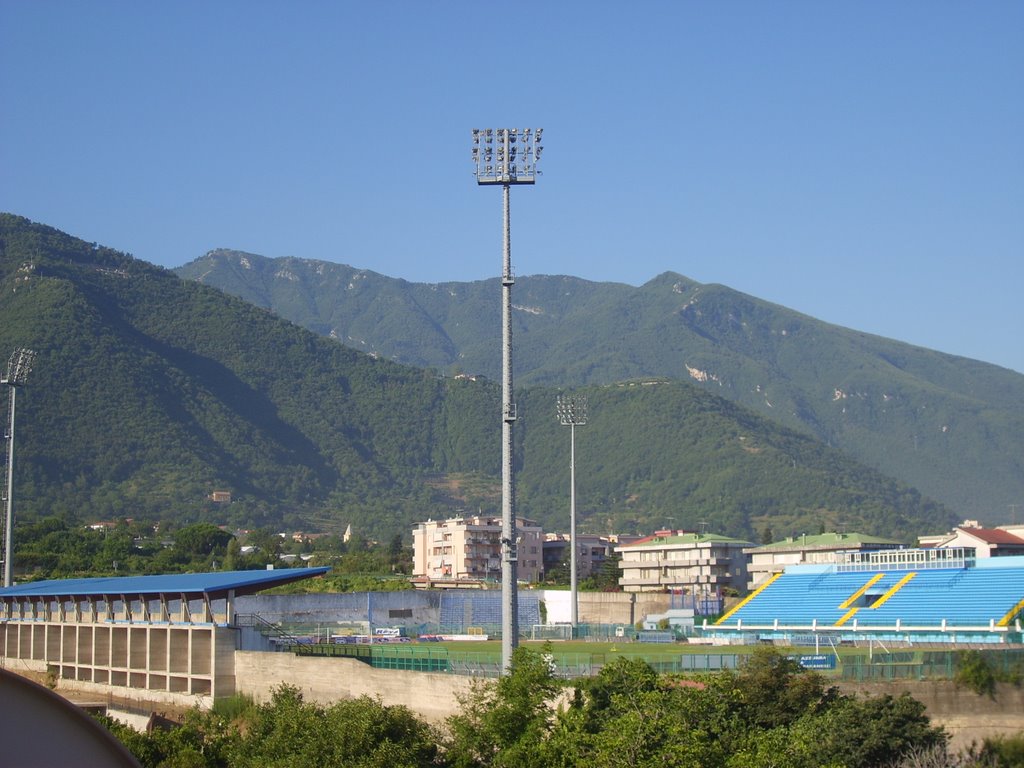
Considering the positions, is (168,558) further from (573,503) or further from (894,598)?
(894,598)

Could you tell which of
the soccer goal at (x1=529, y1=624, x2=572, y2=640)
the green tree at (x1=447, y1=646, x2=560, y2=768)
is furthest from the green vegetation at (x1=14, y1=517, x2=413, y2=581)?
the green tree at (x1=447, y1=646, x2=560, y2=768)

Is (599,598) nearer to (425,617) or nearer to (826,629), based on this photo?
(425,617)

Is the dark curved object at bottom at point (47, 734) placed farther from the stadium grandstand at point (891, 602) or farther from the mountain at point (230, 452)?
the mountain at point (230, 452)

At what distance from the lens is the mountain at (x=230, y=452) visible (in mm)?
146500

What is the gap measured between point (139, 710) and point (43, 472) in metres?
109

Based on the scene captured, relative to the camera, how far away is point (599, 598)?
217 feet

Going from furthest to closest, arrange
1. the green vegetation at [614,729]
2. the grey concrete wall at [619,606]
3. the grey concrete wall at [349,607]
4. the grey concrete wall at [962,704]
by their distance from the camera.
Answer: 1. the grey concrete wall at [619,606]
2. the grey concrete wall at [349,607]
3. the grey concrete wall at [962,704]
4. the green vegetation at [614,729]

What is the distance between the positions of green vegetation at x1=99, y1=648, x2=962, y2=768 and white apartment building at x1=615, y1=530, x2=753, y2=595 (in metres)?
51.6

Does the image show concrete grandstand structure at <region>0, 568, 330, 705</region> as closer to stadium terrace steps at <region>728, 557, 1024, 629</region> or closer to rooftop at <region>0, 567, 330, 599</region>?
rooftop at <region>0, 567, 330, 599</region>

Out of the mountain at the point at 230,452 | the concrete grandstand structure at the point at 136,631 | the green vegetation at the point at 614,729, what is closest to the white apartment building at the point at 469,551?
the mountain at the point at 230,452

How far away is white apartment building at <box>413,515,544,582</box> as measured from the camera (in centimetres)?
9875

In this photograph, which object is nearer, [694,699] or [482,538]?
[694,699]

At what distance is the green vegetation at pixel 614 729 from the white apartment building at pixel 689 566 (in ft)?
169

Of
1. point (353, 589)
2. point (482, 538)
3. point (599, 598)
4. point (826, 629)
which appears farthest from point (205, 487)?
point (826, 629)
